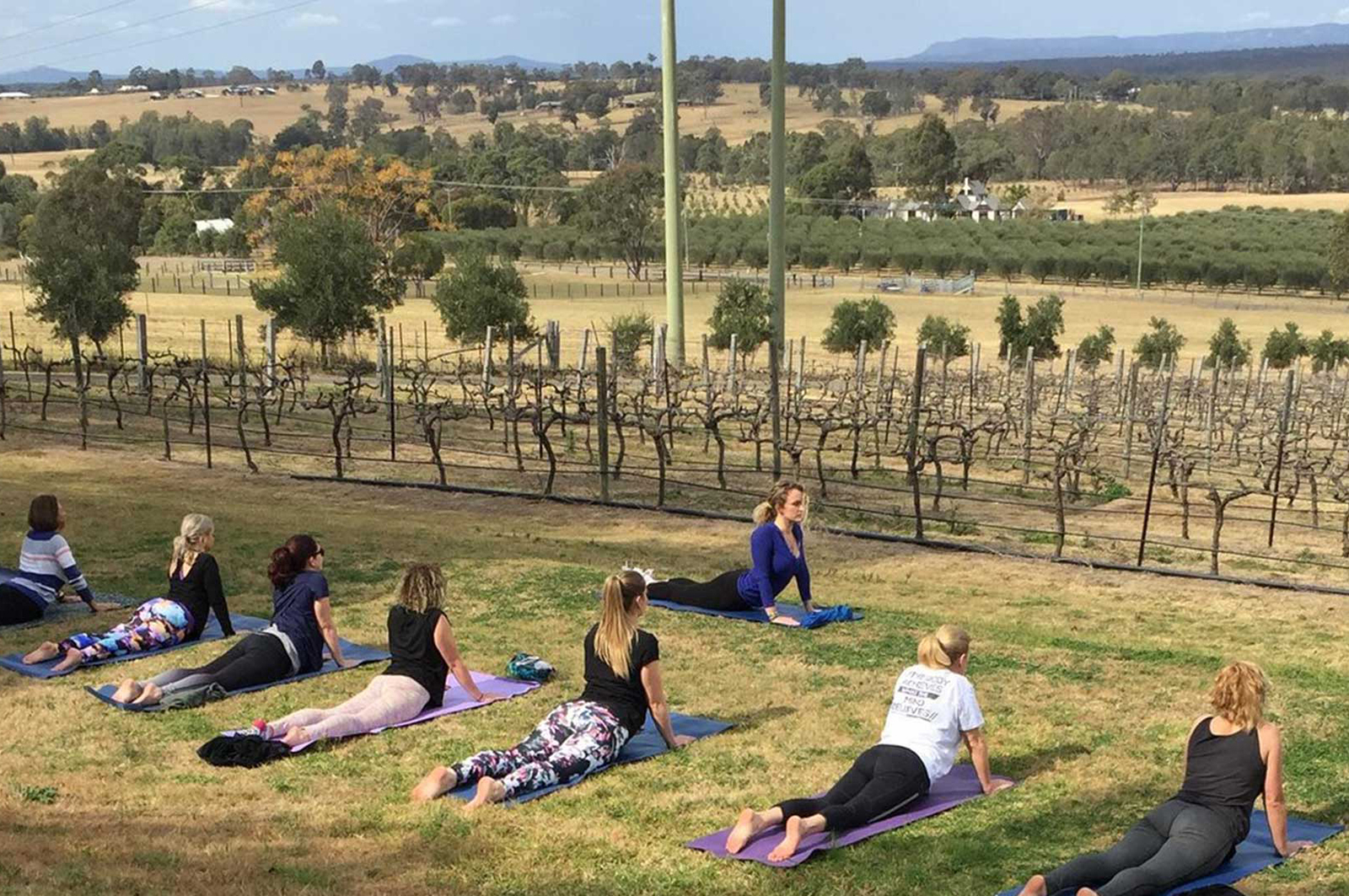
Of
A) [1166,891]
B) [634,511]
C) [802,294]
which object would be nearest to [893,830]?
[1166,891]

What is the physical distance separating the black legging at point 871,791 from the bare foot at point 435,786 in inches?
62.3

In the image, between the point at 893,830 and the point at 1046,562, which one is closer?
the point at 893,830

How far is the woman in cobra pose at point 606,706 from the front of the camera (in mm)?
7613

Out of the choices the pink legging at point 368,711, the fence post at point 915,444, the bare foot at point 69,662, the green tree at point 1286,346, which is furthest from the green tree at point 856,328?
the pink legging at point 368,711

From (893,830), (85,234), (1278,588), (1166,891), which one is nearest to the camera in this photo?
(1166,891)

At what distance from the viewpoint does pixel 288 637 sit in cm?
947

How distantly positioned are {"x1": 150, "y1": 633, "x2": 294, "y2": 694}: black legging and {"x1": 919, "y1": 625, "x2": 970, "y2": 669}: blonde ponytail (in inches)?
158

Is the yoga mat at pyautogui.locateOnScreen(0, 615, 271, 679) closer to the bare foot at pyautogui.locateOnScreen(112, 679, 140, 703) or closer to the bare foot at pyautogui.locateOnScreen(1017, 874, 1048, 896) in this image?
the bare foot at pyautogui.locateOnScreen(112, 679, 140, 703)

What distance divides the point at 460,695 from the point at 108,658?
8.05 feet

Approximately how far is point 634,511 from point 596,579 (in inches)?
236

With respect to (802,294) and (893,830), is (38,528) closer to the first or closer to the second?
(893,830)

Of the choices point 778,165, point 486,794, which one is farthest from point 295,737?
point 778,165

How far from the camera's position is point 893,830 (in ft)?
23.0

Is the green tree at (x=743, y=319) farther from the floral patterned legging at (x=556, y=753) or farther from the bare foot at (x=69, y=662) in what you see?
the floral patterned legging at (x=556, y=753)
